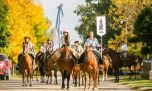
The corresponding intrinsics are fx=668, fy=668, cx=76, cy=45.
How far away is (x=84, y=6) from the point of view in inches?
4067

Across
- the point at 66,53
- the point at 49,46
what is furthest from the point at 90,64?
the point at 49,46

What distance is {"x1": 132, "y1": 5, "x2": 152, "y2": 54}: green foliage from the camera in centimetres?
3409

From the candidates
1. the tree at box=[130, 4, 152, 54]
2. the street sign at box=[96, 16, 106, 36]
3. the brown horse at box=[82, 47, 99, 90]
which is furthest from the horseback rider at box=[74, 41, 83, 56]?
the brown horse at box=[82, 47, 99, 90]

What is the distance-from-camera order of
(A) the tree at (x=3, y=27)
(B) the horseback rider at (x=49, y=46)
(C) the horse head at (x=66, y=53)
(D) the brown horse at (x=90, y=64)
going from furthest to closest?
(A) the tree at (x=3, y=27), (B) the horseback rider at (x=49, y=46), (C) the horse head at (x=66, y=53), (D) the brown horse at (x=90, y=64)

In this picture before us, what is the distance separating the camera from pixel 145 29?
113 feet

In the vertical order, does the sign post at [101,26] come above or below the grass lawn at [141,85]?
above

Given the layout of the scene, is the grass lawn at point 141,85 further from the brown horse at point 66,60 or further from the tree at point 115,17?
the tree at point 115,17

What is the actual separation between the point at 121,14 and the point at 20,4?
13454 millimetres

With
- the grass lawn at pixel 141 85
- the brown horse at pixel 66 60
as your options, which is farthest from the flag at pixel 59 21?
the brown horse at pixel 66 60

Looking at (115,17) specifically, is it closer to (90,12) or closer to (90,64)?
(90,12)

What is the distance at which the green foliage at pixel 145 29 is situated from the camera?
34.1m

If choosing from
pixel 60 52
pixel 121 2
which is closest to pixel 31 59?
pixel 60 52

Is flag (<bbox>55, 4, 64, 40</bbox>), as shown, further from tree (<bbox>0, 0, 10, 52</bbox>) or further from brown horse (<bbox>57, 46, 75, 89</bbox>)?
tree (<bbox>0, 0, 10, 52</bbox>)

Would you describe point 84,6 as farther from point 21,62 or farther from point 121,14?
point 21,62
